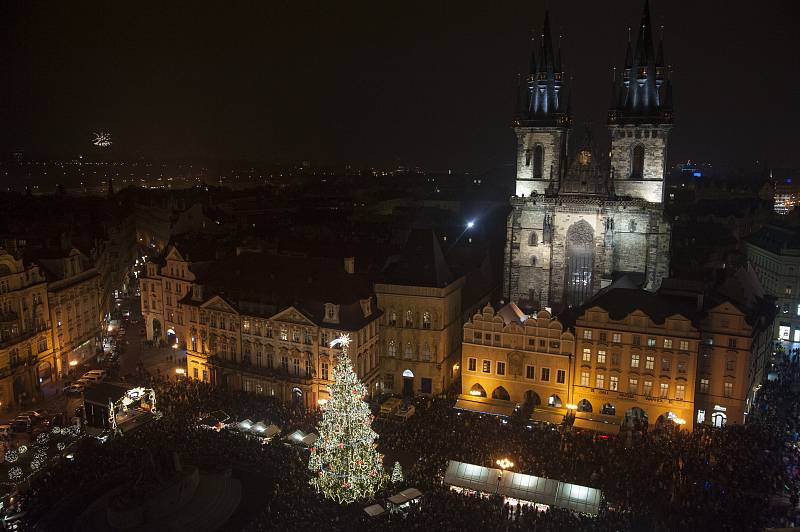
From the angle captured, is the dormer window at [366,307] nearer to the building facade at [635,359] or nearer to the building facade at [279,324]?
the building facade at [279,324]

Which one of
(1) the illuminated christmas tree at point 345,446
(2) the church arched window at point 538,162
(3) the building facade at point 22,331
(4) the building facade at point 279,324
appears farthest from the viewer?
(2) the church arched window at point 538,162

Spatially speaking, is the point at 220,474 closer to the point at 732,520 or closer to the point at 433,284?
the point at 433,284

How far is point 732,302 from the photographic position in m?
50.8

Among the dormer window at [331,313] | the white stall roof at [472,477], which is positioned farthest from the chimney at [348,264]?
the white stall roof at [472,477]

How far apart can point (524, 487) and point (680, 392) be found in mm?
18513

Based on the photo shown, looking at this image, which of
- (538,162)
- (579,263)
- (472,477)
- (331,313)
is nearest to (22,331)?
(331,313)

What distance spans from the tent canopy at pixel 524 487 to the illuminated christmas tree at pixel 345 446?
535cm

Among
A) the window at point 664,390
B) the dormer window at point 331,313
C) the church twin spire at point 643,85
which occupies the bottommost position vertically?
the window at point 664,390

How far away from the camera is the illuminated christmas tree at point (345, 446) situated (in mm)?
39188

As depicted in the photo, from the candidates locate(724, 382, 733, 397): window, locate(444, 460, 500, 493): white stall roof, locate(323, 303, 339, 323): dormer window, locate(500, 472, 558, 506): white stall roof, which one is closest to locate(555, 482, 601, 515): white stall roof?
locate(500, 472, 558, 506): white stall roof

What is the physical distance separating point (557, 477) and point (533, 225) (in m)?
34.5

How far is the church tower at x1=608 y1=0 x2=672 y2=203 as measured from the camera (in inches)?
2645

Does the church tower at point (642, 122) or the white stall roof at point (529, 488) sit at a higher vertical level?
the church tower at point (642, 122)

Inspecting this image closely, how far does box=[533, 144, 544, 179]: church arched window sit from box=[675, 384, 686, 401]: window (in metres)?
30.7
